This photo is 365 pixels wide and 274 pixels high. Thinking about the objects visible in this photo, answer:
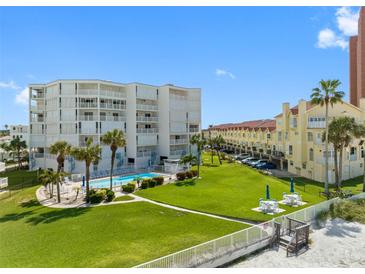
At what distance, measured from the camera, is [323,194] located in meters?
26.7

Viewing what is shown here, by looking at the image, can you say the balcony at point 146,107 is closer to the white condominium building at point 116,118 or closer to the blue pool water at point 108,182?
the white condominium building at point 116,118

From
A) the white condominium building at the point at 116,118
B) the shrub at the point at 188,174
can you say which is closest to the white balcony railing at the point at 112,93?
the white condominium building at the point at 116,118

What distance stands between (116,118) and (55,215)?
974 inches

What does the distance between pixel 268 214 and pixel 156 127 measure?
31.8m

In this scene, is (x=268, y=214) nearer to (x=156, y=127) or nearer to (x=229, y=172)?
(x=229, y=172)

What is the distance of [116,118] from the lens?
43.1m

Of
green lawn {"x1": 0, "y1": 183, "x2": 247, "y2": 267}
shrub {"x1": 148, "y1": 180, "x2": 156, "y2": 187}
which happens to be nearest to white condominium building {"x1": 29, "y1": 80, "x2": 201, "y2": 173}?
shrub {"x1": 148, "y1": 180, "x2": 156, "y2": 187}

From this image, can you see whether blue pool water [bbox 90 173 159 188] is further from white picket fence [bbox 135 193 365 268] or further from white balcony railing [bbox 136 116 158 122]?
white picket fence [bbox 135 193 365 268]

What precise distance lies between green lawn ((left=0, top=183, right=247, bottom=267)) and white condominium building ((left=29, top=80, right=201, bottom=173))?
61.8 ft

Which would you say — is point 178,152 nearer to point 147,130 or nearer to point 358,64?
point 147,130

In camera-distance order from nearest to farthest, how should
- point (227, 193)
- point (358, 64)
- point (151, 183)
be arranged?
1. point (227, 193)
2. point (151, 183)
3. point (358, 64)

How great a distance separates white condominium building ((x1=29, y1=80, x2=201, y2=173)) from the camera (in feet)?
131

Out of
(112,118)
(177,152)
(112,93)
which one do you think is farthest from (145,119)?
(177,152)

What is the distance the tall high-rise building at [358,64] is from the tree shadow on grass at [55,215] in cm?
5305
